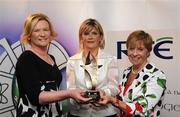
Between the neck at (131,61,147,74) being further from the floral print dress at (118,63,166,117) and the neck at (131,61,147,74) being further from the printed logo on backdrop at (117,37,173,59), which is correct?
the printed logo on backdrop at (117,37,173,59)

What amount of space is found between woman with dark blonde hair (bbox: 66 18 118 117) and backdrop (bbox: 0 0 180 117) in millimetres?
259

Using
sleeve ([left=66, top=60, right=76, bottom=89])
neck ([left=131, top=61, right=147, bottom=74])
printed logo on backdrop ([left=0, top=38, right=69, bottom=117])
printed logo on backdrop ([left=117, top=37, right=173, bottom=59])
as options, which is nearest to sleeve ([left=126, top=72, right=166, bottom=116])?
neck ([left=131, top=61, right=147, bottom=74])

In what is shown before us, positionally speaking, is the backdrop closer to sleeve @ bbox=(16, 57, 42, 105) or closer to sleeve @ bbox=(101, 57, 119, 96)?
sleeve @ bbox=(101, 57, 119, 96)

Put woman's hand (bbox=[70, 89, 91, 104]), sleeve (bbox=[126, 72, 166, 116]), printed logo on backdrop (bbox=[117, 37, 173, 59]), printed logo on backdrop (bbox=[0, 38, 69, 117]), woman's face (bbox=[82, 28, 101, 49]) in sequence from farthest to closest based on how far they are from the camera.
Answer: printed logo on backdrop (bbox=[0, 38, 69, 117])
printed logo on backdrop (bbox=[117, 37, 173, 59])
woman's face (bbox=[82, 28, 101, 49])
sleeve (bbox=[126, 72, 166, 116])
woman's hand (bbox=[70, 89, 91, 104])

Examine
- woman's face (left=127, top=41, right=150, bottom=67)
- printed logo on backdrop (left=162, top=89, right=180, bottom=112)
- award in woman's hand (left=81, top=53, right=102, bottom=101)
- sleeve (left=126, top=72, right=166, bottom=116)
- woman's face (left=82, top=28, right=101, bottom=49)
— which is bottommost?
printed logo on backdrop (left=162, top=89, right=180, bottom=112)

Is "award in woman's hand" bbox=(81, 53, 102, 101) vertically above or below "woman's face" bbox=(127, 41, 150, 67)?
below

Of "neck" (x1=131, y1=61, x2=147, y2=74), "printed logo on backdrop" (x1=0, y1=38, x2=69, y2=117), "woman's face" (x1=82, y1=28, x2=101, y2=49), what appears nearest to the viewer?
"neck" (x1=131, y1=61, x2=147, y2=74)

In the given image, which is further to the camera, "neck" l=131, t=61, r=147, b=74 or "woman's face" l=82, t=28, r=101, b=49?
"woman's face" l=82, t=28, r=101, b=49

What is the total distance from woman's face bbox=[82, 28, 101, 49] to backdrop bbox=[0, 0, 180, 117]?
0.25 metres

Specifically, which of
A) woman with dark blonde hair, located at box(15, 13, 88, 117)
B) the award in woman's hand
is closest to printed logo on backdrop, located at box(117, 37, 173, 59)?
the award in woman's hand

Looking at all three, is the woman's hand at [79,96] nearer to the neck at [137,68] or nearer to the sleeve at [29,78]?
the sleeve at [29,78]

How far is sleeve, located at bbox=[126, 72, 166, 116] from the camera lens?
5.30ft

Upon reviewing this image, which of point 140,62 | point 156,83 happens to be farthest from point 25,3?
point 156,83

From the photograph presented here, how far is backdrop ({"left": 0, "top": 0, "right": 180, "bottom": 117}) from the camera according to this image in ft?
6.81
